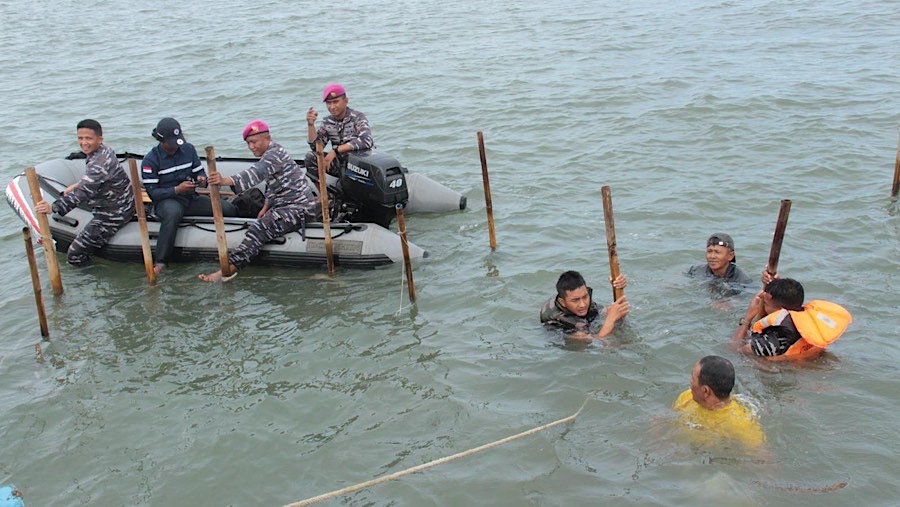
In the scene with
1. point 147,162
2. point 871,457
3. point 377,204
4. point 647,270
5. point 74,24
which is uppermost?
point 74,24

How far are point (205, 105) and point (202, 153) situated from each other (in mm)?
3866

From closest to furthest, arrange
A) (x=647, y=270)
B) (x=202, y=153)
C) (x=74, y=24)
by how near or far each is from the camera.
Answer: (x=647, y=270) < (x=202, y=153) < (x=74, y=24)

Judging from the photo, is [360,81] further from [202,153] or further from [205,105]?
[202,153]

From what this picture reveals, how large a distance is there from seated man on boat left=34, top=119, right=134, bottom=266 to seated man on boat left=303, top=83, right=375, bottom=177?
2.33 m

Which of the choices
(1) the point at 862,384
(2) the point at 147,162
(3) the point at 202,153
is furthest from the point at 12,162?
(1) the point at 862,384

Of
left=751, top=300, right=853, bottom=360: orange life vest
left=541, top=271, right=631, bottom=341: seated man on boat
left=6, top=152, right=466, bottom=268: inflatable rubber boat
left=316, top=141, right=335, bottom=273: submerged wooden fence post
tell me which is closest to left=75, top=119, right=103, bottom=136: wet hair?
left=6, top=152, right=466, bottom=268: inflatable rubber boat

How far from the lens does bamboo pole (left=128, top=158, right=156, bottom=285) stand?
9117mm

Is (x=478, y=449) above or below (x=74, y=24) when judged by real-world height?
below

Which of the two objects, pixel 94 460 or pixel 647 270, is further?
pixel 647 270

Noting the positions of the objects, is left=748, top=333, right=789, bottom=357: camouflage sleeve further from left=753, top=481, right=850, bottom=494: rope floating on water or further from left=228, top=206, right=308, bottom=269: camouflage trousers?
left=228, top=206, right=308, bottom=269: camouflage trousers

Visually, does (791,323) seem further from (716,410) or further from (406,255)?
(406,255)

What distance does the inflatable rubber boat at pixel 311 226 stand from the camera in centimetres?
1009

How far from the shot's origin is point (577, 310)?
7527 millimetres

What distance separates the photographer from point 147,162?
1008 cm
